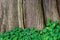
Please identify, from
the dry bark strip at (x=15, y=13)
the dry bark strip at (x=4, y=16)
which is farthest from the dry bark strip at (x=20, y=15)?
the dry bark strip at (x=4, y=16)

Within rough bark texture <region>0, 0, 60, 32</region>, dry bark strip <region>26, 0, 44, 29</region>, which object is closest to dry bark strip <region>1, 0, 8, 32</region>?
rough bark texture <region>0, 0, 60, 32</region>

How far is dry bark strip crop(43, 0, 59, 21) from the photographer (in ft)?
20.7

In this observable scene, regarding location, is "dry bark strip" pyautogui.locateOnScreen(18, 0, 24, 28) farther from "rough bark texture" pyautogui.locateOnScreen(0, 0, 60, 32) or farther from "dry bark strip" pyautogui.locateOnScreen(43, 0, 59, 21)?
"dry bark strip" pyautogui.locateOnScreen(43, 0, 59, 21)

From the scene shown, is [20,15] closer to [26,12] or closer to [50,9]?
[26,12]

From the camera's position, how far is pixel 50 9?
638cm

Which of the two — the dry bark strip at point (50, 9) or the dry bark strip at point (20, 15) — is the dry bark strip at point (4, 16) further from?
the dry bark strip at point (50, 9)

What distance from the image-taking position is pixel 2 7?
6902 mm

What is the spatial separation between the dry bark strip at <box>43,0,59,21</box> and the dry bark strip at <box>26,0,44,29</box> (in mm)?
151

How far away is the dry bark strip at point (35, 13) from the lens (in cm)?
648

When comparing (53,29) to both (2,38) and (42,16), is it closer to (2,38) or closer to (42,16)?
(42,16)

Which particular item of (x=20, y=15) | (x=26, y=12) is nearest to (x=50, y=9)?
(x=26, y=12)

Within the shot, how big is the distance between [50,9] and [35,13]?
446 millimetres

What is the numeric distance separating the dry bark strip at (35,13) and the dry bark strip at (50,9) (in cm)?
15

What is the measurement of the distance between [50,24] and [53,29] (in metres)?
0.21
